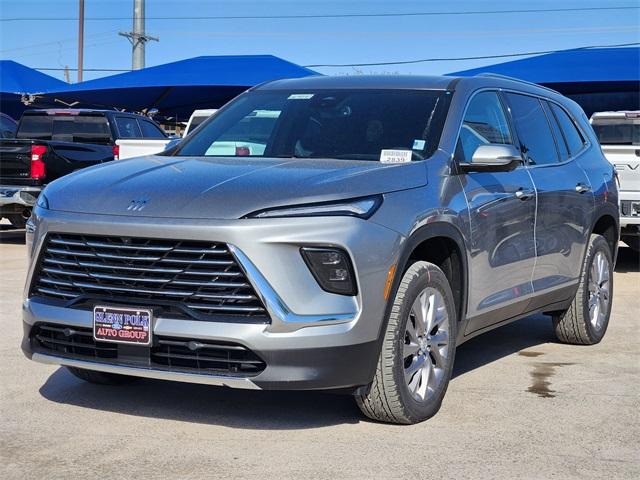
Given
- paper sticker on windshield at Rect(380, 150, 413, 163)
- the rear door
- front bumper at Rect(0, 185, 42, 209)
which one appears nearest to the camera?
paper sticker on windshield at Rect(380, 150, 413, 163)

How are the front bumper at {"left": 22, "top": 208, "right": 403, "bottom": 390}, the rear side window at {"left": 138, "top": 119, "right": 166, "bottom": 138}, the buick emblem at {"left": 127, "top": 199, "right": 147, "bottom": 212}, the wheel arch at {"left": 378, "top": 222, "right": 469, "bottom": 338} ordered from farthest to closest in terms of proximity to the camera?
the rear side window at {"left": 138, "top": 119, "right": 166, "bottom": 138}
the wheel arch at {"left": 378, "top": 222, "right": 469, "bottom": 338}
the buick emblem at {"left": 127, "top": 199, "right": 147, "bottom": 212}
the front bumper at {"left": 22, "top": 208, "right": 403, "bottom": 390}

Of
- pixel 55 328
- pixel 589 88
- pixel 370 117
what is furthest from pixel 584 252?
pixel 589 88

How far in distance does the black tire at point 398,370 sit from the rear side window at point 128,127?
11181mm

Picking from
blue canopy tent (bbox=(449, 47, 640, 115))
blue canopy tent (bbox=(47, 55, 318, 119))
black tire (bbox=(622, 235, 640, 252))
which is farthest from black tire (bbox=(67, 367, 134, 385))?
blue canopy tent (bbox=(47, 55, 318, 119))

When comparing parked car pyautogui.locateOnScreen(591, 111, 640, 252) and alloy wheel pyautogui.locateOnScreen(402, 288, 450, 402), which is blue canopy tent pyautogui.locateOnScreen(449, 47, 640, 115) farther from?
alloy wheel pyautogui.locateOnScreen(402, 288, 450, 402)

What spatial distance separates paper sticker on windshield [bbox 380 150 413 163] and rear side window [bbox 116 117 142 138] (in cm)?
1065

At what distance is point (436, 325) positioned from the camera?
5.05m

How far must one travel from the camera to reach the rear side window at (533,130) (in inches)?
250

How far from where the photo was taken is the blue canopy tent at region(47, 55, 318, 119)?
22406 mm

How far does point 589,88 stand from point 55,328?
18.9 meters

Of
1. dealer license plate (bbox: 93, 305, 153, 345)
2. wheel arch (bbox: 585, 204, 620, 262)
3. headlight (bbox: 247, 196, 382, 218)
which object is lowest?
wheel arch (bbox: 585, 204, 620, 262)

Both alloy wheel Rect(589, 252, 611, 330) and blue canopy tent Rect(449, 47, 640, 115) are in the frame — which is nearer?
alloy wheel Rect(589, 252, 611, 330)

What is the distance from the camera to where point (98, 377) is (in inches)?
217

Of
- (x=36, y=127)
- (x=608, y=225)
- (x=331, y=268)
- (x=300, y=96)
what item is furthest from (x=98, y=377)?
(x=36, y=127)
